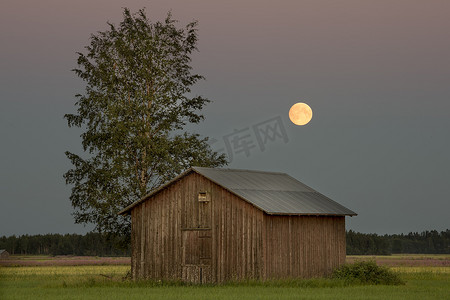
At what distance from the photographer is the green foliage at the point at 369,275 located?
132 feet

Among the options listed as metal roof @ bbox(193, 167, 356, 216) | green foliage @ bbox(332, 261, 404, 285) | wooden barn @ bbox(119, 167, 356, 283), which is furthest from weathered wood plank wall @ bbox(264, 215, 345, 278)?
green foliage @ bbox(332, 261, 404, 285)

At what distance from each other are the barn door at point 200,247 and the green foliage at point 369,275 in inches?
305

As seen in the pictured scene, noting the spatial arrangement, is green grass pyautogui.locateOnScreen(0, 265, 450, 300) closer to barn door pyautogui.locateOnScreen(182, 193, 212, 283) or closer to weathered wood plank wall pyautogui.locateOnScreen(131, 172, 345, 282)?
barn door pyautogui.locateOnScreen(182, 193, 212, 283)

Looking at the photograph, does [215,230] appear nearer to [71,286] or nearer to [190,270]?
[190,270]

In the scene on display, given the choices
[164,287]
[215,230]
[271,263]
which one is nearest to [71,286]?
[164,287]

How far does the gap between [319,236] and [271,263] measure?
5184 mm

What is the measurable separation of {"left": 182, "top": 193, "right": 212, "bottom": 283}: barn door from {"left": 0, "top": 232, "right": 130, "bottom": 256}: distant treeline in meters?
124

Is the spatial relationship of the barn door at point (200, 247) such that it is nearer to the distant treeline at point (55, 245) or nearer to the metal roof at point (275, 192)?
the metal roof at point (275, 192)

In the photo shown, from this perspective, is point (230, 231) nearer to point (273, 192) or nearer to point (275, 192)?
point (273, 192)

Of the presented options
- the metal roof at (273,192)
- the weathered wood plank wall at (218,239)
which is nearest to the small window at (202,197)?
the weathered wood plank wall at (218,239)

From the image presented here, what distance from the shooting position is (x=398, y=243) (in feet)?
604

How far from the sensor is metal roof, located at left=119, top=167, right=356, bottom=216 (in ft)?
127

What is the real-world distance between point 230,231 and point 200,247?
84.3 inches

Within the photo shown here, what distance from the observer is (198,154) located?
48031mm
